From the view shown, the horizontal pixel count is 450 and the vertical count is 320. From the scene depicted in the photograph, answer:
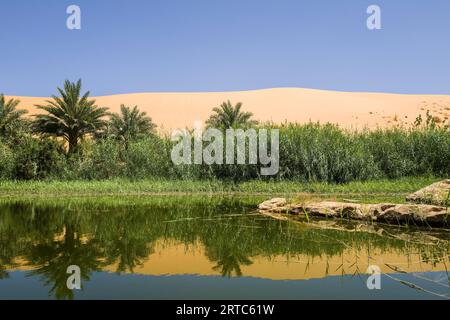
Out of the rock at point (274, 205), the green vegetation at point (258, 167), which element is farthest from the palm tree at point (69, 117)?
the rock at point (274, 205)

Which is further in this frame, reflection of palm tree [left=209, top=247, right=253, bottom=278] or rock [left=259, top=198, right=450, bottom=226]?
rock [left=259, top=198, right=450, bottom=226]

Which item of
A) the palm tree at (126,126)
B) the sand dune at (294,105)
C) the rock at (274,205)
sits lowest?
the rock at (274,205)

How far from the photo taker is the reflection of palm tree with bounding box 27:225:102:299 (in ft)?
18.8

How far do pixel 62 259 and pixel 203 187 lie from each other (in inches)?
498

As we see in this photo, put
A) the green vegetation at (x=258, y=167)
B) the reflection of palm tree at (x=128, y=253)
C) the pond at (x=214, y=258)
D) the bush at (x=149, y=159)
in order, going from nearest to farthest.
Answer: the pond at (x=214, y=258), the reflection of palm tree at (x=128, y=253), the green vegetation at (x=258, y=167), the bush at (x=149, y=159)

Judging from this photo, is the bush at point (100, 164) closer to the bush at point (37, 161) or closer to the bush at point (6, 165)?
the bush at point (37, 161)

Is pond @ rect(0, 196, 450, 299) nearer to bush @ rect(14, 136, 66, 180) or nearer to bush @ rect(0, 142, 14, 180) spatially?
bush @ rect(14, 136, 66, 180)

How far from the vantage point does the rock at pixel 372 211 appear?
960cm

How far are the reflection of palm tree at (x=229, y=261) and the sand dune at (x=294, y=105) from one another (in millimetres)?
44042

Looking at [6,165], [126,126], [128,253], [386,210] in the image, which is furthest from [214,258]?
[126,126]

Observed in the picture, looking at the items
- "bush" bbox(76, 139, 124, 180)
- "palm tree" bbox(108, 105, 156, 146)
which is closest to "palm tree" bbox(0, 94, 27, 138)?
"palm tree" bbox(108, 105, 156, 146)

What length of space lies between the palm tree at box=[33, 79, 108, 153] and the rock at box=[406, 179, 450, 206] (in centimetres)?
1817

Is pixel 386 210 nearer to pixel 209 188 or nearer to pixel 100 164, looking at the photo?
pixel 209 188

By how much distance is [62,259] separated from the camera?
6.92m
